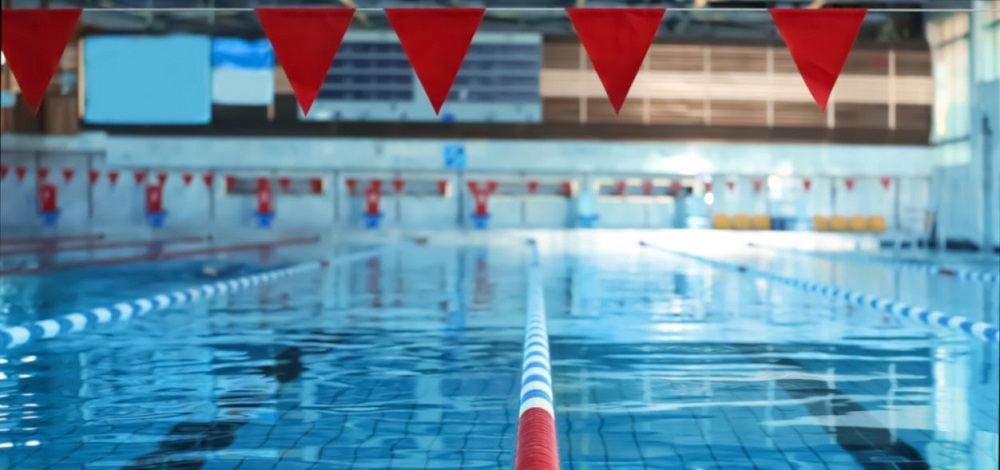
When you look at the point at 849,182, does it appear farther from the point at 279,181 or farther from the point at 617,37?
the point at 617,37

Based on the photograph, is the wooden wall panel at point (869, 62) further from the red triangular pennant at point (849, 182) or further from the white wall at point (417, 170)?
the red triangular pennant at point (849, 182)

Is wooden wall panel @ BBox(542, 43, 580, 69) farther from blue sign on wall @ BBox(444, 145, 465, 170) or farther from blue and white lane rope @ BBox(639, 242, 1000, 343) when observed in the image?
blue and white lane rope @ BBox(639, 242, 1000, 343)

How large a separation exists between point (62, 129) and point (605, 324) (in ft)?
67.2

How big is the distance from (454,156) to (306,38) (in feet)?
64.9

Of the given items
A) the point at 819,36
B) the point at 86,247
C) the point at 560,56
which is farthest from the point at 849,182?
the point at 819,36

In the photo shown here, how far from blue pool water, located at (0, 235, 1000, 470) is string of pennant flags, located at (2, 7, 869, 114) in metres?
1.27

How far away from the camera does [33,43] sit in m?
5.77

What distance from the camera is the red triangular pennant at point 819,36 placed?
5500 millimetres

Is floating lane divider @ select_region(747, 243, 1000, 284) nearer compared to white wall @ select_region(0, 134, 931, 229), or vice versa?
floating lane divider @ select_region(747, 243, 1000, 284)

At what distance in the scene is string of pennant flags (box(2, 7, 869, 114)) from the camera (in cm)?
551

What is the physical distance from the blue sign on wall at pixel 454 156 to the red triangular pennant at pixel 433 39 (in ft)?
65.0

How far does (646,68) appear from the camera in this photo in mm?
25375

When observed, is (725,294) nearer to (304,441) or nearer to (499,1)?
(304,441)

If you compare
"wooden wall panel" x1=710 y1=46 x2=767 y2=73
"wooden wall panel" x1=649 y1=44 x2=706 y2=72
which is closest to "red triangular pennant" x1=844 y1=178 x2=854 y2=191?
"wooden wall panel" x1=710 y1=46 x2=767 y2=73
